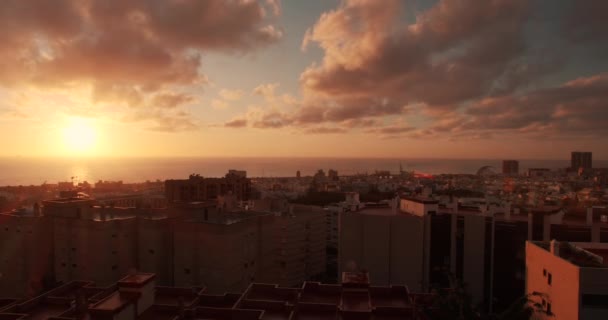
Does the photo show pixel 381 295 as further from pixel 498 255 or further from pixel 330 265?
pixel 330 265

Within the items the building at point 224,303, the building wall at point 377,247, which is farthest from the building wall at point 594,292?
the building wall at point 377,247

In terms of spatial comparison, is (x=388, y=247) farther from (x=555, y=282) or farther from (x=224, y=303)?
(x=555, y=282)

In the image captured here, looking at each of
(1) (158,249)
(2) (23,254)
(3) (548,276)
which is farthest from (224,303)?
(2) (23,254)

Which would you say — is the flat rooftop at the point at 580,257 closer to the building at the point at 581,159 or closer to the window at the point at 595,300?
the window at the point at 595,300

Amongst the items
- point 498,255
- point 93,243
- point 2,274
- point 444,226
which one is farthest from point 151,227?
point 498,255

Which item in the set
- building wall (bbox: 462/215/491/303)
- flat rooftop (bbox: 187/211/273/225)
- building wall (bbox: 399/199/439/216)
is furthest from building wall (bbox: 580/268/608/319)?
flat rooftop (bbox: 187/211/273/225)

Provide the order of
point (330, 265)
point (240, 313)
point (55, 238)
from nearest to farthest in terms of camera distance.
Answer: point (240, 313) < point (55, 238) < point (330, 265)
